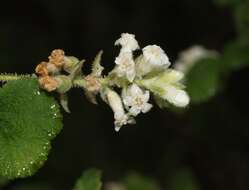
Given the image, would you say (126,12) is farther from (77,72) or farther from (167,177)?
(77,72)

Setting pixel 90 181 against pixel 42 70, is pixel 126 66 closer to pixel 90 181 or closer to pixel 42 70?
pixel 42 70

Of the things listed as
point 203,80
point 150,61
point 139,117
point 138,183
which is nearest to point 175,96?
point 150,61

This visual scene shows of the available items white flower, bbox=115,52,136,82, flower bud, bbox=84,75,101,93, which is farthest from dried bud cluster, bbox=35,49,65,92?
white flower, bbox=115,52,136,82

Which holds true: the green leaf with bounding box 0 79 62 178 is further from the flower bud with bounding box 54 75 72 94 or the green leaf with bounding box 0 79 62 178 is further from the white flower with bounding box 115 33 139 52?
the white flower with bounding box 115 33 139 52

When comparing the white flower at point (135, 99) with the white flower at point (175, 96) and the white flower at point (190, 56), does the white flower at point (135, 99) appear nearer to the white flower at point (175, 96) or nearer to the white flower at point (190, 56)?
the white flower at point (175, 96)

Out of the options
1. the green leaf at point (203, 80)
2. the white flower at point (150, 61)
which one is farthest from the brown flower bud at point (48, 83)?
the green leaf at point (203, 80)

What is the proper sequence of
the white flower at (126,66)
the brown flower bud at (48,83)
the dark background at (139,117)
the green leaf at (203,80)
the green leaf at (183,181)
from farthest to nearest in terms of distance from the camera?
the dark background at (139,117), the green leaf at (183,181), the green leaf at (203,80), the white flower at (126,66), the brown flower bud at (48,83)

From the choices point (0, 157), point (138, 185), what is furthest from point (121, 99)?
point (138, 185)
